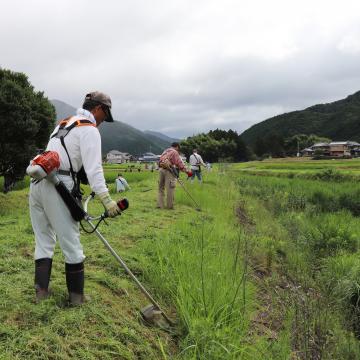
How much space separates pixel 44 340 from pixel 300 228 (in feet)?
25.2

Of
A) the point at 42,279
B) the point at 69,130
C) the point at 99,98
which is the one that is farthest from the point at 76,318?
the point at 99,98

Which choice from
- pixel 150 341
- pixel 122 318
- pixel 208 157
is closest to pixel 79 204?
pixel 122 318

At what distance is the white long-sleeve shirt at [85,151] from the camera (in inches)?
118

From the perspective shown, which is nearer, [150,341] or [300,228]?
[150,341]

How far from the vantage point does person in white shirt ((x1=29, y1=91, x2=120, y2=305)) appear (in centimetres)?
302

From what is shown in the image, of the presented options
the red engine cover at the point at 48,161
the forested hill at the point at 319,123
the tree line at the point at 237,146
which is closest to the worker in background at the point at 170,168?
the red engine cover at the point at 48,161

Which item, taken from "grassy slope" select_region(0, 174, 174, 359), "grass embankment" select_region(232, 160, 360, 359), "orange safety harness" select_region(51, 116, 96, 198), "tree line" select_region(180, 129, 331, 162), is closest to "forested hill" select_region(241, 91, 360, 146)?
"tree line" select_region(180, 129, 331, 162)

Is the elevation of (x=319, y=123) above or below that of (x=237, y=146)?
above

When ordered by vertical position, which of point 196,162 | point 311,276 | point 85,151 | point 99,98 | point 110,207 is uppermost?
point 99,98

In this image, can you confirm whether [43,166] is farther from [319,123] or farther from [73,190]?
[319,123]

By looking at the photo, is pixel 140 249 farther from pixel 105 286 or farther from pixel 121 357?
pixel 121 357

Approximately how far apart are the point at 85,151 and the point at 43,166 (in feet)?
1.12

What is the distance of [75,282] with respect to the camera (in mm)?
3178

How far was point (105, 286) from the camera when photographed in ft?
12.5
